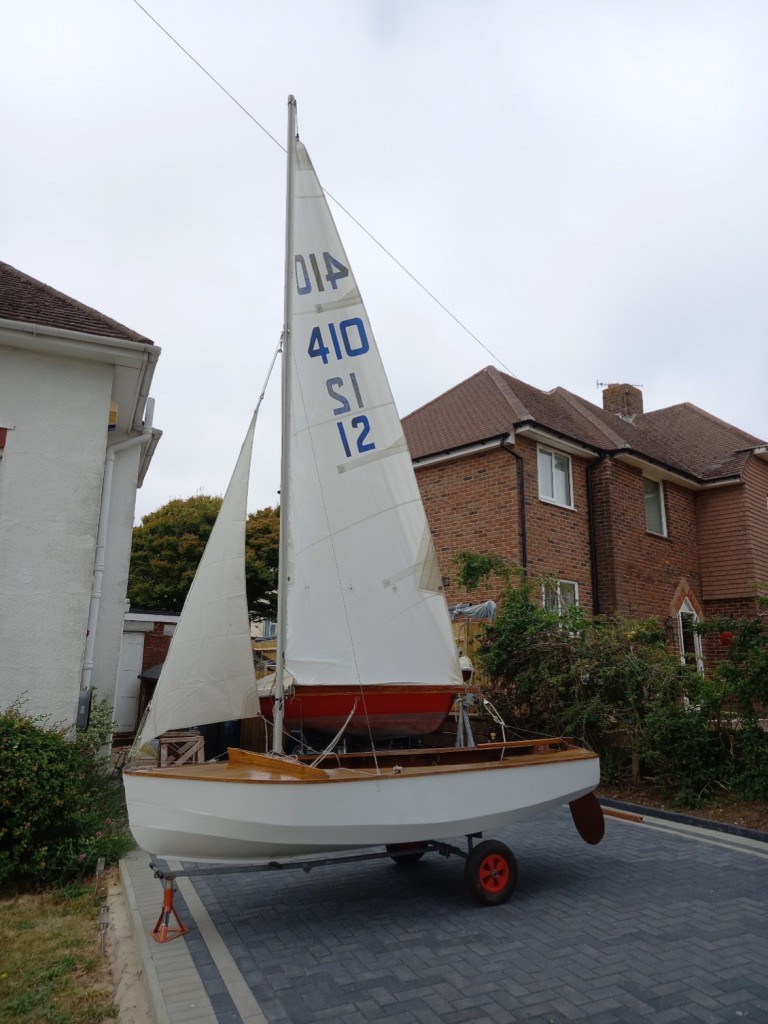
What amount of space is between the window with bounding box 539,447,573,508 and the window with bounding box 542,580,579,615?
1.83m

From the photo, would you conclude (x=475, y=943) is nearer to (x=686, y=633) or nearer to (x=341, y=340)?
(x=341, y=340)

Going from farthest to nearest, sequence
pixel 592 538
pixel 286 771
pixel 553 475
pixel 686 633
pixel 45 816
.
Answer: pixel 686 633, pixel 592 538, pixel 553 475, pixel 45 816, pixel 286 771

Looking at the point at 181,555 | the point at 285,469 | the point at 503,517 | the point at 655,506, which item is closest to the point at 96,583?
the point at 285,469

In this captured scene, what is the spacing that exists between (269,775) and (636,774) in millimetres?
6975

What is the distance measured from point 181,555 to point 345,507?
87.4 feet

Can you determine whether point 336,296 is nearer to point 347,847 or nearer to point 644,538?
point 347,847

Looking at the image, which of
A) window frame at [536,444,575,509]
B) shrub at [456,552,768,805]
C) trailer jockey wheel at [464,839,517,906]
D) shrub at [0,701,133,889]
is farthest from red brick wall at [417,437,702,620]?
shrub at [0,701,133,889]

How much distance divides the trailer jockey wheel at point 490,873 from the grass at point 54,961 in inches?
107

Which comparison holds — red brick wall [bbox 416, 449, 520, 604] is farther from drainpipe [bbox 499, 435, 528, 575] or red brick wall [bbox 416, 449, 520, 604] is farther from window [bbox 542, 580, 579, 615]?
window [bbox 542, 580, 579, 615]

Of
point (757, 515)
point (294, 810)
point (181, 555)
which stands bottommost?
point (294, 810)

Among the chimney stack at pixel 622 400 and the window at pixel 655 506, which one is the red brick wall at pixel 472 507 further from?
the chimney stack at pixel 622 400

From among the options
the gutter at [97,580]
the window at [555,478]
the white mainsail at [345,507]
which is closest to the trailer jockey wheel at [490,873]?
the white mainsail at [345,507]

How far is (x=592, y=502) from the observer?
55.0 ft

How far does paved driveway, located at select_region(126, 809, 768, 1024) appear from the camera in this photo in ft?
13.0
